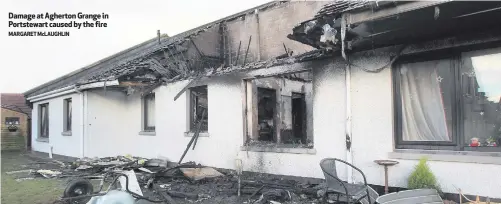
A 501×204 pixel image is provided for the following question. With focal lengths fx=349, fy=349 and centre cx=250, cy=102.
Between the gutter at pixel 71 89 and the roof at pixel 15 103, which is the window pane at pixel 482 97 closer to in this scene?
the gutter at pixel 71 89

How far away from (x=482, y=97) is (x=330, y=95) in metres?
2.77

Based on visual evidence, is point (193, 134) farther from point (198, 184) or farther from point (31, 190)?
point (31, 190)

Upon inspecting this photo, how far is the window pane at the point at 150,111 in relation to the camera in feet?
42.6

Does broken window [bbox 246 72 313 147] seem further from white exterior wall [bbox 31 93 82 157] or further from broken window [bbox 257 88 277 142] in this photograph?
white exterior wall [bbox 31 93 82 157]

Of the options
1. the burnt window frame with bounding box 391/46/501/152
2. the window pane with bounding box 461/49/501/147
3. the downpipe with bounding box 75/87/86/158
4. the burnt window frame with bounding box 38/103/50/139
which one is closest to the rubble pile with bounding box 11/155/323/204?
the downpipe with bounding box 75/87/86/158

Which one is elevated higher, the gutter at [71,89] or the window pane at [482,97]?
the gutter at [71,89]

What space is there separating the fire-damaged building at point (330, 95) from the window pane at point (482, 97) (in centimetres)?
1

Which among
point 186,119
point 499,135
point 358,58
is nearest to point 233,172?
point 186,119

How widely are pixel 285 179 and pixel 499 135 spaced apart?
4.31 metres

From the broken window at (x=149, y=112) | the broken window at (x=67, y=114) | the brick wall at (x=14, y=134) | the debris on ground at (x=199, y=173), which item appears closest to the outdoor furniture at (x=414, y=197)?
the debris on ground at (x=199, y=173)

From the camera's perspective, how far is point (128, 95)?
45.1ft

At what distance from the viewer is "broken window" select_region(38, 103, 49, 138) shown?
59.2 feet

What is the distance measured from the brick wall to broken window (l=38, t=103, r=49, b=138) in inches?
178

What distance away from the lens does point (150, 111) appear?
516 inches
